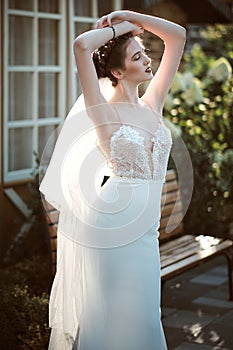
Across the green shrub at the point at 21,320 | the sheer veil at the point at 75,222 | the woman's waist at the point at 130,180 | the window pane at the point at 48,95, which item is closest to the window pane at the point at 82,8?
the window pane at the point at 48,95

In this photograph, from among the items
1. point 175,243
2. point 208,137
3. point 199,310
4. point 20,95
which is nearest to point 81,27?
point 20,95

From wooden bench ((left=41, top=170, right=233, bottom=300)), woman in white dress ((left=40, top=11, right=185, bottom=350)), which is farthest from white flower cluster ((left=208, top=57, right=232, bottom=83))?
woman in white dress ((left=40, top=11, right=185, bottom=350))

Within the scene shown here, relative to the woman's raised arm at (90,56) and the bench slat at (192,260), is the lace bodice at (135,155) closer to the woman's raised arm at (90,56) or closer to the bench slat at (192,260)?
the woman's raised arm at (90,56)

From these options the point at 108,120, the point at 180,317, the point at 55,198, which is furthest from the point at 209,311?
the point at 108,120

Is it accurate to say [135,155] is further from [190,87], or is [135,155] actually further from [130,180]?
[190,87]

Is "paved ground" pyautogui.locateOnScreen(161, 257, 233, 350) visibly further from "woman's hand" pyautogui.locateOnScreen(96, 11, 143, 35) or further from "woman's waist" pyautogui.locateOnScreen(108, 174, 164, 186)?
"woman's hand" pyautogui.locateOnScreen(96, 11, 143, 35)

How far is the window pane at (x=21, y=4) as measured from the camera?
23.7ft

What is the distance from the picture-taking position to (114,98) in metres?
4.39

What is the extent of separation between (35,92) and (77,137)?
→ 289cm

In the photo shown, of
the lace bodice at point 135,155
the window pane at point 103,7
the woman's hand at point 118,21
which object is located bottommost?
the lace bodice at point 135,155

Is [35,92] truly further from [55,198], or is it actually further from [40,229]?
[55,198]

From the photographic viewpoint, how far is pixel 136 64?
432 cm

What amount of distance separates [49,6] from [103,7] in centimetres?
96

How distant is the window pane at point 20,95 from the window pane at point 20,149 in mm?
136
